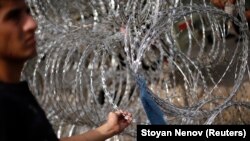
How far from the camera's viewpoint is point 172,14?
2664 mm

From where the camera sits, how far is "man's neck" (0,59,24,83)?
141 centimetres

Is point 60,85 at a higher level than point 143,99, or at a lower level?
lower

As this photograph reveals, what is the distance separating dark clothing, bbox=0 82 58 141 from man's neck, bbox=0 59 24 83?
2cm

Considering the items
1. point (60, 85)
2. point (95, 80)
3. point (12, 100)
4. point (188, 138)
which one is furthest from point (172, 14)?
point (95, 80)

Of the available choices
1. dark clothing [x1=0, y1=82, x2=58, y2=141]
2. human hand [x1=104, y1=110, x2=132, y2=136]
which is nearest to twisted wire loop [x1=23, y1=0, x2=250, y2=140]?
human hand [x1=104, y1=110, x2=132, y2=136]

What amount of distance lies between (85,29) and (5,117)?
2254 mm

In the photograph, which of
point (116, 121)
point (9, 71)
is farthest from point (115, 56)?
point (9, 71)

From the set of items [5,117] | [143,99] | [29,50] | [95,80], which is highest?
[29,50]

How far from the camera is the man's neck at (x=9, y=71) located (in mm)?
1406

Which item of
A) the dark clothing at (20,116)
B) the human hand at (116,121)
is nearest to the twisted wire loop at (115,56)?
the human hand at (116,121)

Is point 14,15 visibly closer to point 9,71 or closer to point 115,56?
point 9,71

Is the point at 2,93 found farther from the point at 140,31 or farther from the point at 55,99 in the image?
the point at 55,99

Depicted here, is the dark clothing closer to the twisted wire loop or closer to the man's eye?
the man's eye

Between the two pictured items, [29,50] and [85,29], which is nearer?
[29,50]
